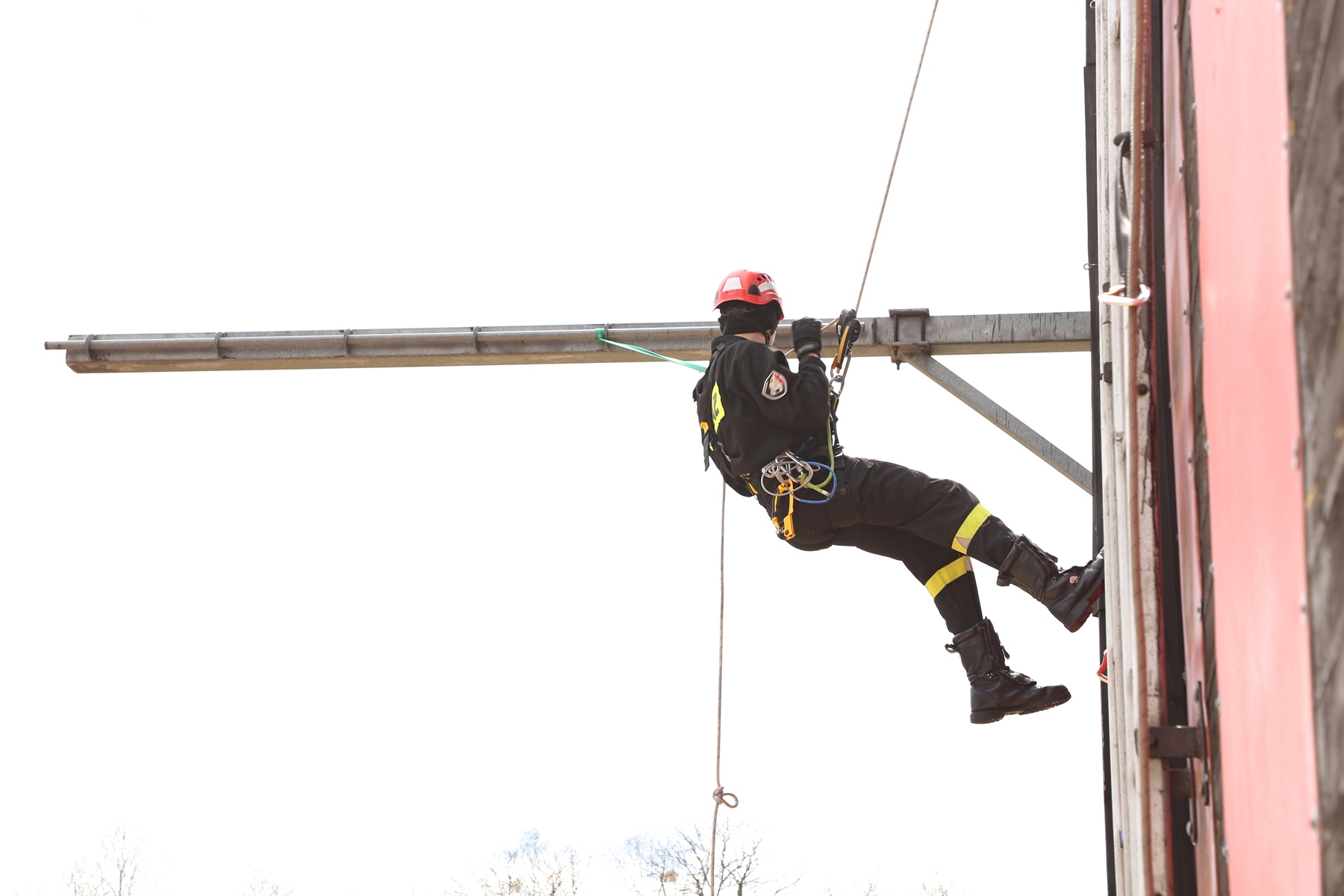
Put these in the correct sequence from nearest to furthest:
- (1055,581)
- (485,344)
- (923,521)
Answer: (1055,581) < (923,521) < (485,344)

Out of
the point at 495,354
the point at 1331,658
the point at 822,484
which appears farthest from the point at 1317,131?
the point at 495,354

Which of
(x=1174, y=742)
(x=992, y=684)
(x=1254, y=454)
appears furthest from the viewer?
(x=992, y=684)

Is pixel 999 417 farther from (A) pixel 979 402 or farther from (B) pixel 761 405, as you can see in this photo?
(B) pixel 761 405

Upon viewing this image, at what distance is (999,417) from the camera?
6.03 meters

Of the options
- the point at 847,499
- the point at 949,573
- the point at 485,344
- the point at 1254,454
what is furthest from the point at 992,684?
the point at 485,344

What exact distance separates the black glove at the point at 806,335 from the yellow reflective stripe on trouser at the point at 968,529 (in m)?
0.80

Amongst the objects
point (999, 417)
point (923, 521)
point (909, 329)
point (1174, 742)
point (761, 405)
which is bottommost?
point (1174, 742)

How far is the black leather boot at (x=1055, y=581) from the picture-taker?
4.15 metres

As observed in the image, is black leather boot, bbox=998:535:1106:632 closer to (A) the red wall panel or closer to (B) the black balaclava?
(B) the black balaclava

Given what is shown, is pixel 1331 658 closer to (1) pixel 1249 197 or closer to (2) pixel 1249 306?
(2) pixel 1249 306

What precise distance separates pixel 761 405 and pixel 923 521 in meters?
0.72

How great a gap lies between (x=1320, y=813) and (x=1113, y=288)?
1258 mm

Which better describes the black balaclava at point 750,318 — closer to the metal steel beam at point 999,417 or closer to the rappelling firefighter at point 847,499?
the rappelling firefighter at point 847,499

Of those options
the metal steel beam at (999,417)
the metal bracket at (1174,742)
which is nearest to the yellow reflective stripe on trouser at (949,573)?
the metal steel beam at (999,417)
